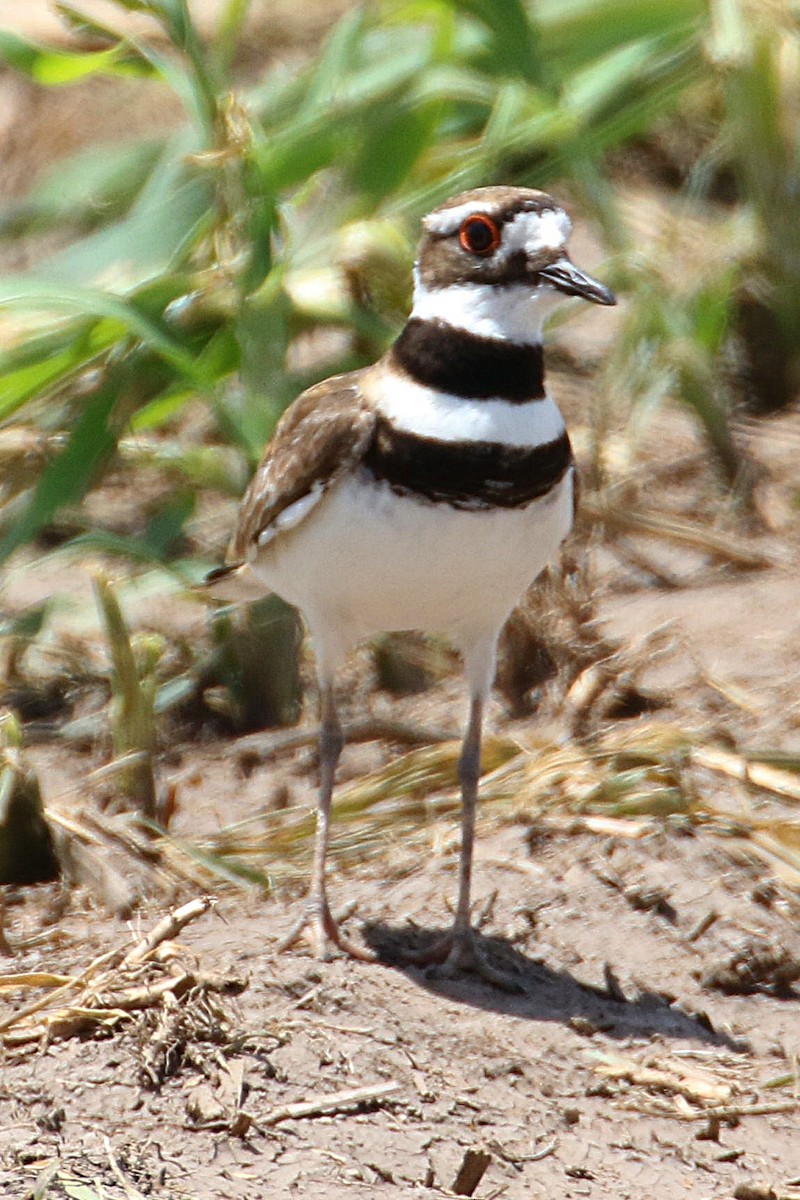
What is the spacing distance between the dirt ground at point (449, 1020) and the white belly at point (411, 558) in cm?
72

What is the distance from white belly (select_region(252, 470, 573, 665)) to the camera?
3.67 meters

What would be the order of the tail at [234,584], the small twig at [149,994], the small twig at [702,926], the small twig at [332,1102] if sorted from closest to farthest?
the small twig at [332,1102], the small twig at [149,994], the small twig at [702,926], the tail at [234,584]

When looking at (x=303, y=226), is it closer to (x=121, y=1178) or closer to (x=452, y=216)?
(x=452, y=216)

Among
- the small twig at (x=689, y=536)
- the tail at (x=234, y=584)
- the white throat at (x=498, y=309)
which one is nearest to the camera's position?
the white throat at (x=498, y=309)

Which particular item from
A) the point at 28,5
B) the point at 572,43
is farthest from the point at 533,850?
the point at 28,5

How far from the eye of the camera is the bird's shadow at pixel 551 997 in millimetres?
3867

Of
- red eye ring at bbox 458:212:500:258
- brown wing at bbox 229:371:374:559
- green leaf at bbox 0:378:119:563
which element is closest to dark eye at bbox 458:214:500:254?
red eye ring at bbox 458:212:500:258

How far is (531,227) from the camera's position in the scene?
364 centimetres

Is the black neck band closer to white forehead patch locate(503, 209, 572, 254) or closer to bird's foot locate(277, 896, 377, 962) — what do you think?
white forehead patch locate(503, 209, 572, 254)

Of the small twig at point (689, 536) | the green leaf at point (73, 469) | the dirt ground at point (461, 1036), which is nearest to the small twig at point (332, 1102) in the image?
the dirt ground at point (461, 1036)

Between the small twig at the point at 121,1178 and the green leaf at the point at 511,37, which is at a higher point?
the green leaf at the point at 511,37

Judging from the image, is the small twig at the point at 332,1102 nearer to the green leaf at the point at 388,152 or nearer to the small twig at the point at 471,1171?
the small twig at the point at 471,1171

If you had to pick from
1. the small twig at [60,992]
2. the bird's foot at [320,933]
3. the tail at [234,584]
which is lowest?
the bird's foot at [320,933]

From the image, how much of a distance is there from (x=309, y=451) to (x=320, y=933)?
1.08m
